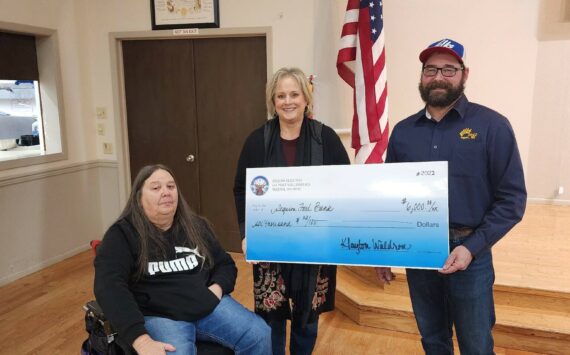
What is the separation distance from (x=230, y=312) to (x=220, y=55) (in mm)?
2717

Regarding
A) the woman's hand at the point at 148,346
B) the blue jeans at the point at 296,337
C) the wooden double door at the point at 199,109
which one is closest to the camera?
the woman's hand at the point at 148,346

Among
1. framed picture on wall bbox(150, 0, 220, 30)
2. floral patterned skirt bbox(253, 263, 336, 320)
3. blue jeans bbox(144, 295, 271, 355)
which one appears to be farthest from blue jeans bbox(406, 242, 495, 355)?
framed picture on wall bbox(150, 0, 220, 30)

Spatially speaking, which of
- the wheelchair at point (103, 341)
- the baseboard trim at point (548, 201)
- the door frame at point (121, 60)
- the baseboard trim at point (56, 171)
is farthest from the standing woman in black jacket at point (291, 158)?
the baseboard trim at point (548, 201)

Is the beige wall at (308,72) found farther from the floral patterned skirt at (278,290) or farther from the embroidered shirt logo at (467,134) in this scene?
the embroidered shirt logo at (467,134)

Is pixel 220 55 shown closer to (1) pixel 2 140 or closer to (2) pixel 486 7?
(1) pixel 2 140

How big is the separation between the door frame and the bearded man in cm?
233

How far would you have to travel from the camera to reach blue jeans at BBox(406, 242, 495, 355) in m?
1.56

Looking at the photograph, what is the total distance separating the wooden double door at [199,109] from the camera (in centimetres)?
387

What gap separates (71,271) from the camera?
3.72m

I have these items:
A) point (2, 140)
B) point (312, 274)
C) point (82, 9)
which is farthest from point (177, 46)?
point (312, 274)

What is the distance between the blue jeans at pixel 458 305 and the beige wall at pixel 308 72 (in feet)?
7.00

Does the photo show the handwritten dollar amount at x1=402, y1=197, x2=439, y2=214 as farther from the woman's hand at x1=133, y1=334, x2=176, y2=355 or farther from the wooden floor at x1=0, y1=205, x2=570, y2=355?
the wooden floor at x1=0, y1=205, x2=570, y2=355

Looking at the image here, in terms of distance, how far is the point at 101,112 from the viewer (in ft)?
13.7

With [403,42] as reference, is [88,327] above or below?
below
